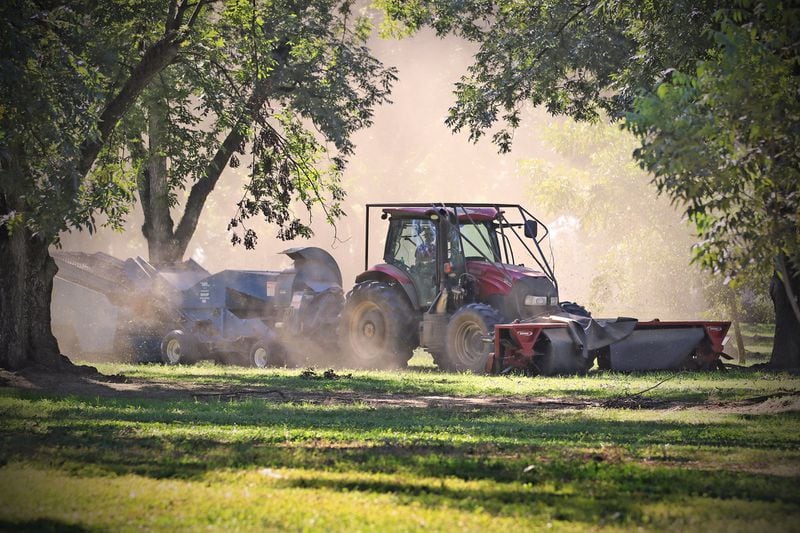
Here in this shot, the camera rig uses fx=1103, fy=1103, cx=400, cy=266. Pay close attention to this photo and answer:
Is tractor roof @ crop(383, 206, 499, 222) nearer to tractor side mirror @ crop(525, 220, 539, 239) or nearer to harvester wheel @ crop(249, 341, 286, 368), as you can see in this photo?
tractor side mirror @ crop(525, 220, 539, 239)

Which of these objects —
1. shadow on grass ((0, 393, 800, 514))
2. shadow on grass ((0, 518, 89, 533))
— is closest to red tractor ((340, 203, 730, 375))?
shadow on grass ((0, 393, 800, 514))

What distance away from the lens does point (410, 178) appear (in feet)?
277

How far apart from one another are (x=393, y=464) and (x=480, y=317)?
12.1m

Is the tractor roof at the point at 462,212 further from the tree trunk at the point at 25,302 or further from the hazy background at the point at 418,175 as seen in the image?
the hazy background at the point at 418,175

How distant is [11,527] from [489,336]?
14.7 meters

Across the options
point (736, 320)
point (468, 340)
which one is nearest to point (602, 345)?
point (468, 340)

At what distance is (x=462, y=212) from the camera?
912 inches

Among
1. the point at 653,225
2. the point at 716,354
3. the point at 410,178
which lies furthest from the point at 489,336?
the point at 410,178

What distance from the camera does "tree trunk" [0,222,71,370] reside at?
17922 millimetres

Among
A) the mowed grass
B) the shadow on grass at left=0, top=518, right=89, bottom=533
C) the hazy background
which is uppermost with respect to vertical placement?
the hazy background

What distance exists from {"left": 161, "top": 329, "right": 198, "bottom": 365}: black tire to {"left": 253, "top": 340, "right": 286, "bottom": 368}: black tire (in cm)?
142

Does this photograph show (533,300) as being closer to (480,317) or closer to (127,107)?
(480,317)

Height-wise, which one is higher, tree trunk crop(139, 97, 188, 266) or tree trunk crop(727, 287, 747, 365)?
tree trunk crop(139, 97, 188, 266)

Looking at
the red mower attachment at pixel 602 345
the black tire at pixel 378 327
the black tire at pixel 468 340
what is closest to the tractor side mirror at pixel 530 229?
the black tire at pixel 468 340
